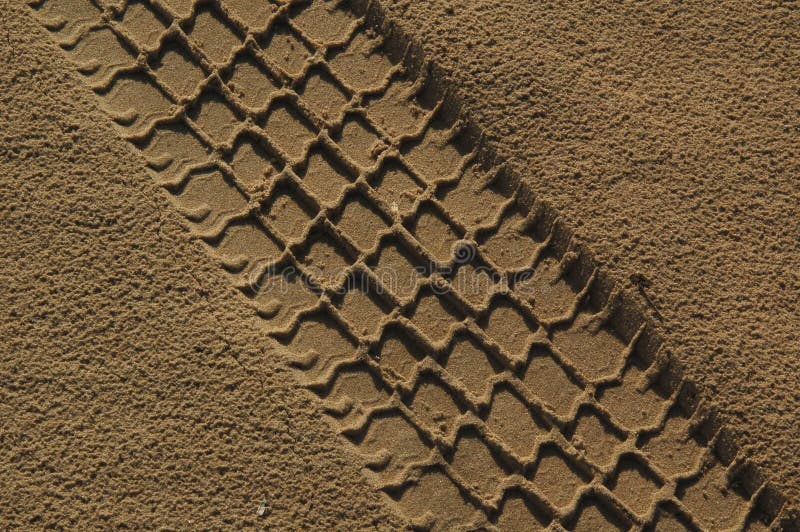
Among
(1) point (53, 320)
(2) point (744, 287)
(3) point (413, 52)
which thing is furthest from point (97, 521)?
(2) point (744, 287)

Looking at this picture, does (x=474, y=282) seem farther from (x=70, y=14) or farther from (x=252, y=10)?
(x=70, y=14)

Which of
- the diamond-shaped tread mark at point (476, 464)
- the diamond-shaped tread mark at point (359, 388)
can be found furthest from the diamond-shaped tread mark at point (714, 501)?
the diamond-shaped tread mark at point (359, 388)

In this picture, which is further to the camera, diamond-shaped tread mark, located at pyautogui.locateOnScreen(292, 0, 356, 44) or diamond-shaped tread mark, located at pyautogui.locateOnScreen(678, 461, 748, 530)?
diamond-shaped tread mark, located at pyautogui.locateOnScreen(292, 0, 356, 44)

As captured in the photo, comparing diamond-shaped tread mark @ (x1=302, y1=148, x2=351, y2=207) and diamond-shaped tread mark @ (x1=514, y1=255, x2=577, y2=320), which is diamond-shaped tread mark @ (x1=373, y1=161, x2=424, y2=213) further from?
diamond-shaped tread mark @ (x1=514, y1=255, x2=577, y2=320)

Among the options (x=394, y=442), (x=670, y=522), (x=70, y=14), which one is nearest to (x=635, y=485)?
(x=670, y=522)

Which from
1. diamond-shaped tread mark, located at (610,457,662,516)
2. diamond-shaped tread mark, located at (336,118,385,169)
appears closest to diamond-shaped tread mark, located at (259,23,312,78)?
diamond-shaped tread mark, located at (336,118,385,169)

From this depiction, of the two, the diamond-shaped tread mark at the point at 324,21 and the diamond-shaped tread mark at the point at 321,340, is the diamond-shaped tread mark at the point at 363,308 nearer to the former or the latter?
the diamond-shaped tread mark at the point at 321,340

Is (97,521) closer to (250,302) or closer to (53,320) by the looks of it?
(53,320)
